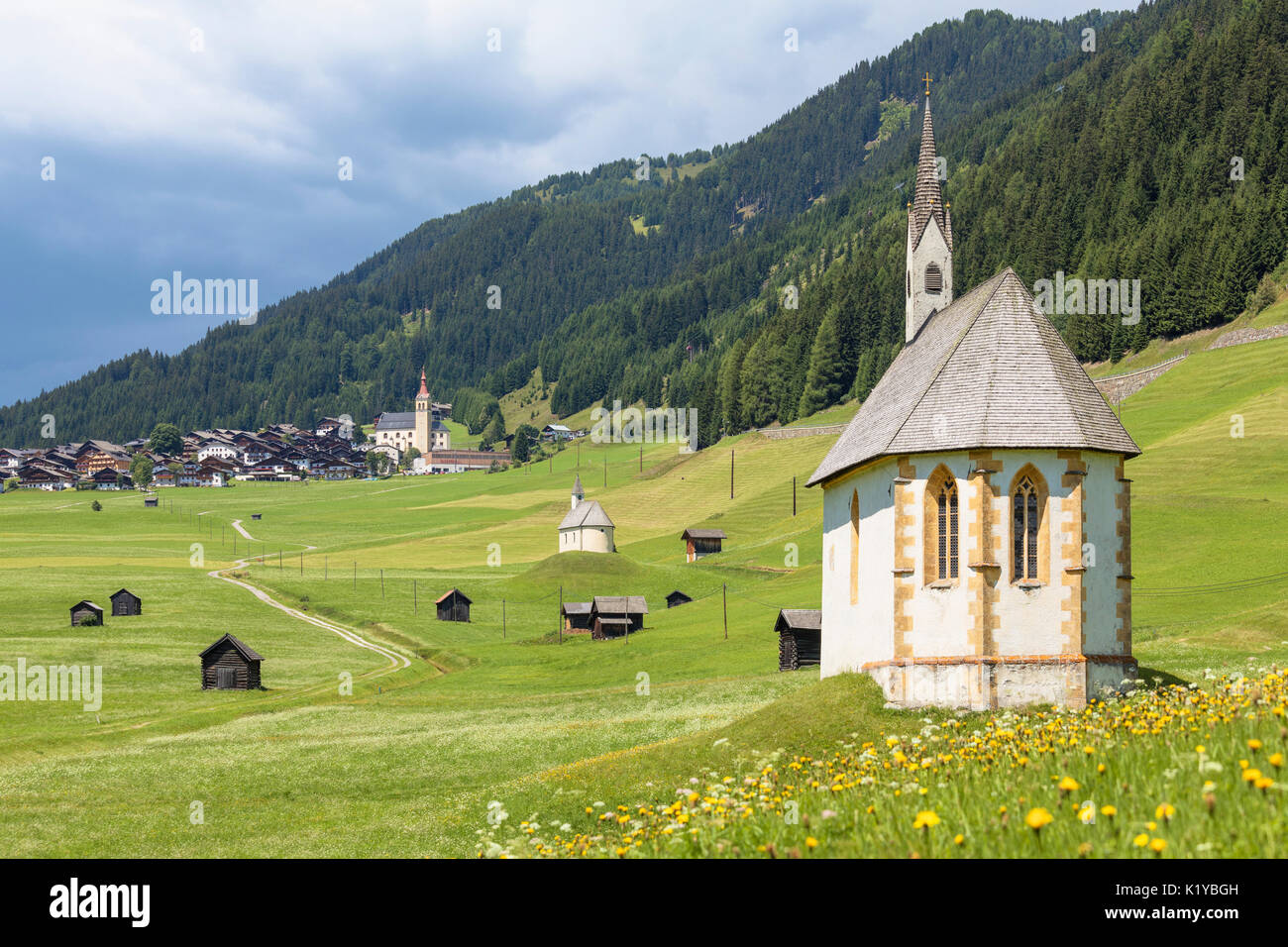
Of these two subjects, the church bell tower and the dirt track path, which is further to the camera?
the dirt track path

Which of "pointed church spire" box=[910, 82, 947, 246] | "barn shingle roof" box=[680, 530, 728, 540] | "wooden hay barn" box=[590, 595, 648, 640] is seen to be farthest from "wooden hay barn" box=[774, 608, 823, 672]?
"barn shingle roof" box=[680, 530, 728, 540]

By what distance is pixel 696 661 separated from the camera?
209ft

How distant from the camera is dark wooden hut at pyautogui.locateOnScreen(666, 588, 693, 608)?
334 ft

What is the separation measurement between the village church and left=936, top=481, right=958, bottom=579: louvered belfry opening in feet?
0.13

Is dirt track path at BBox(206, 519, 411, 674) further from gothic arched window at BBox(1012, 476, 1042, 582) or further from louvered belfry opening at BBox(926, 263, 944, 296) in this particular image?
gothic arched window at BBox(1012, 476, 1042, 582)

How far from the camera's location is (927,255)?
4753 centimetres

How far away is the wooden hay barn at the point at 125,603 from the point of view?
9019cm

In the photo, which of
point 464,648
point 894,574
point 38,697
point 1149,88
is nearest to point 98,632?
point 38,697

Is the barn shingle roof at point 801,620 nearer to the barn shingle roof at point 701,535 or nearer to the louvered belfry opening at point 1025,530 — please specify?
the louvered belfry opening at point 1025,530

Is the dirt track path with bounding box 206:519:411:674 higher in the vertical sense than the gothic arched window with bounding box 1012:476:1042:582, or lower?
lower

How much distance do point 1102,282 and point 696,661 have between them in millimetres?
128901

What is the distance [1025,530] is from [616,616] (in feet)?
186

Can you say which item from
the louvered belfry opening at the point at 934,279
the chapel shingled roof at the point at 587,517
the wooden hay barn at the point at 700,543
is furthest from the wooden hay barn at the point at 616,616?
the chapel shingled roof at the point at 587,517

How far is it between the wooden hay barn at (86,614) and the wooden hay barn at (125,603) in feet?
11.4
